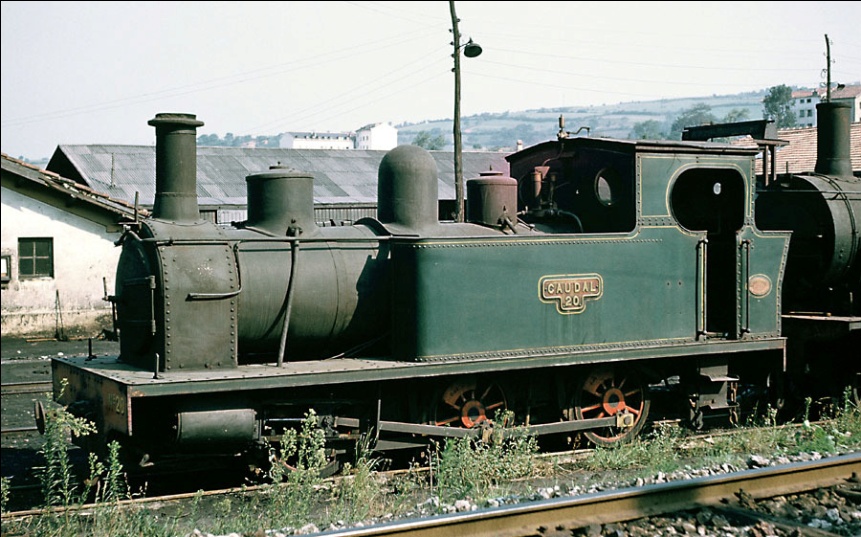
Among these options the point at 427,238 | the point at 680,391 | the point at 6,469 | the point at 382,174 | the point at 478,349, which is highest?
the point at 382,174

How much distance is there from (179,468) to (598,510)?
13.3 feet

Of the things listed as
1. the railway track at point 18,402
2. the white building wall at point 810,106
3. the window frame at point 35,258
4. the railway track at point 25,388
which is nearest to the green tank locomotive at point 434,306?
the railway track at point 18,402

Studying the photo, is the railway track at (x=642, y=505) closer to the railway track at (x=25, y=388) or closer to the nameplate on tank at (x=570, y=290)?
the nameplate on tank at (x=570, y=290)

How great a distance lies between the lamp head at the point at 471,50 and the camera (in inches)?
945

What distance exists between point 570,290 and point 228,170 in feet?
60.3

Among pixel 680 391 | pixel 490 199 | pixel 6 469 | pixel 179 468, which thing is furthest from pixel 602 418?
pixel 6 469

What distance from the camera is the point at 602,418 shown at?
8.89m

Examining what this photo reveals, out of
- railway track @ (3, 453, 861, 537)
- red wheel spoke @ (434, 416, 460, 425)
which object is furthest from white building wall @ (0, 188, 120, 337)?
railway track @ (3, 453, 861, 537)

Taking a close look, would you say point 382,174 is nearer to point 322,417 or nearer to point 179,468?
point 322,417

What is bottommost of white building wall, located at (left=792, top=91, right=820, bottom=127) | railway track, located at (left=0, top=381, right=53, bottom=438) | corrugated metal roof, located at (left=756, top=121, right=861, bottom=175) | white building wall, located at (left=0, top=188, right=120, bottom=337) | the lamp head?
railway track, located at (left=0, top=381, right=53, bottom=438)

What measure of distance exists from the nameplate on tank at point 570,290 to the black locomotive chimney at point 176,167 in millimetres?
3224

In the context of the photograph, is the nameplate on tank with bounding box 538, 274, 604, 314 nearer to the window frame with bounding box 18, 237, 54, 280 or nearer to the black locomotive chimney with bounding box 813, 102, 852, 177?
the black locomotive chimney with bounding box 813, 102, 852, 177

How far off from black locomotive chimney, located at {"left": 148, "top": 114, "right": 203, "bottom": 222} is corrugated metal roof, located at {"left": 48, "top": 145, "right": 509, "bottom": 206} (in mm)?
14405

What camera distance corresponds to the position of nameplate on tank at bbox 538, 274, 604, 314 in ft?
27.6
